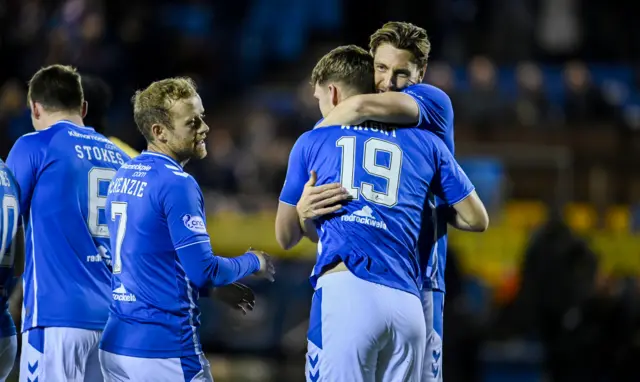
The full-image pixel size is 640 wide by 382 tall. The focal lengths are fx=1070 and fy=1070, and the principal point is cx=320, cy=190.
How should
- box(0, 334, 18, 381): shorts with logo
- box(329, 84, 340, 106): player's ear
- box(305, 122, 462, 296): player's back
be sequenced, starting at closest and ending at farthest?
1. box(305, 122, 462, 296): player's back
2. box(329, 84, 340, 106): player's ear
3. box(0, 334, 18, 381): shorts with logo

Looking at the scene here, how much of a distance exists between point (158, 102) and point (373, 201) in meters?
1.10

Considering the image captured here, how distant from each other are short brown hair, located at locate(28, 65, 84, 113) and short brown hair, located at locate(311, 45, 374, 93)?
139 cm

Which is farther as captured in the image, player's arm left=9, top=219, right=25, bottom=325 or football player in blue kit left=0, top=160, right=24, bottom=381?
player's arm left=9, top=219, right=25, bottom=325

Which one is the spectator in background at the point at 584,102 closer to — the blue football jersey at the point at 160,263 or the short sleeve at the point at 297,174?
the short sleeve at the point at 297,174

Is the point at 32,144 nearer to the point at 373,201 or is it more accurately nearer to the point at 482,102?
the point at 373,201

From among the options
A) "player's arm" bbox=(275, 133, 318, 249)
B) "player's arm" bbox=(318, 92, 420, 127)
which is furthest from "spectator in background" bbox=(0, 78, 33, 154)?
"player's arm" bbox=(318, 92, 420, 127)

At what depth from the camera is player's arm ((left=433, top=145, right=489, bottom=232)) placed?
5109mm

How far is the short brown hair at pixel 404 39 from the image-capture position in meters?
5.29

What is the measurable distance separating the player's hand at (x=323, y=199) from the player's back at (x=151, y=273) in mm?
490

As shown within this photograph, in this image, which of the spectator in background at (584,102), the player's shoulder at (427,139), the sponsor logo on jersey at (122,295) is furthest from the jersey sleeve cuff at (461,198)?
the spectator in background at (584,102)

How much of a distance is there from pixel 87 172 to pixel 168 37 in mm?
10720

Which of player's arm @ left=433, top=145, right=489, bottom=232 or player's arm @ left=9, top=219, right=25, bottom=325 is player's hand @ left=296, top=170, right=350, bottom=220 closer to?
player's arm @ left=433, top=145, right=489, bottom=232

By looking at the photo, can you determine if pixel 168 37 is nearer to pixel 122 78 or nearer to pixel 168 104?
pixel 122 78

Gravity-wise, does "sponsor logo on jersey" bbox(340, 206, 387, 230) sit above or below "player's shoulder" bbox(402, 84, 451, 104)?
below
